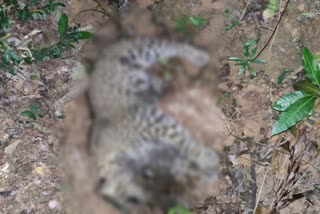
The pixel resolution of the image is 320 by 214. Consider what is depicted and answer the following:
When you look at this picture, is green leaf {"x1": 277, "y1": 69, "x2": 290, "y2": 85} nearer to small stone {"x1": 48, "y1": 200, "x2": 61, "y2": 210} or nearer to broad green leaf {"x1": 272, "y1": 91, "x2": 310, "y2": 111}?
broad green leaf {"x1": 272, "y1": 91, "x2": 310, "y2": 111}

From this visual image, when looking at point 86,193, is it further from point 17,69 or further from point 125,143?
point 17,69

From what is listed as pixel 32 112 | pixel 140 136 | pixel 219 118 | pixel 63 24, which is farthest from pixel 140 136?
pixel 63 24

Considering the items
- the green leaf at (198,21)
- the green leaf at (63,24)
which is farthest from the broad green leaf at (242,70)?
the green leaf at (63,24)

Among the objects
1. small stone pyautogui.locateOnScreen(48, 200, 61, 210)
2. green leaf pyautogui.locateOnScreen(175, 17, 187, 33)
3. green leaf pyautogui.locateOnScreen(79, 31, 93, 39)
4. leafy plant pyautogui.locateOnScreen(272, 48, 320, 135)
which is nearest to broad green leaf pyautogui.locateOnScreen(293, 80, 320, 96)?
leafy plant pyautogui.locateOnScreen(272, 48, 320, 135)

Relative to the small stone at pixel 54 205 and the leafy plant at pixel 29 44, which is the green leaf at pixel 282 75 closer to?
the leafy plant at pixel 29 44

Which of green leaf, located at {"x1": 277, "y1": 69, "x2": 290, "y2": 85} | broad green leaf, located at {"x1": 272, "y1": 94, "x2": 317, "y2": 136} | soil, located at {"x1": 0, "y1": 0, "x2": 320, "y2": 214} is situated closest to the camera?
broad green leaf, located at {"x1": 272, "y1": 94, "x2": 317, "y2": 136}

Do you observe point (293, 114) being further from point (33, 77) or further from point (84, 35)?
point (33, 77)
